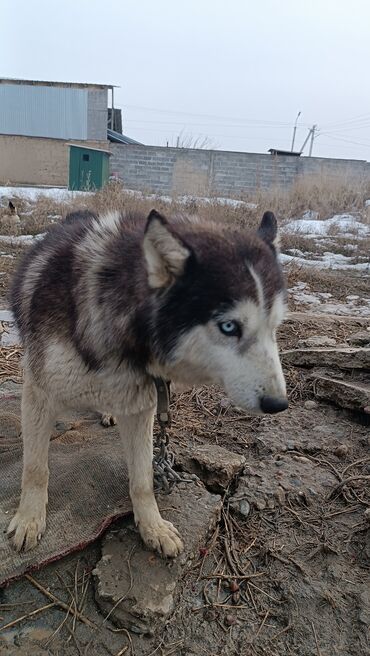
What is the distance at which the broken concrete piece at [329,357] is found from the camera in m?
3.35

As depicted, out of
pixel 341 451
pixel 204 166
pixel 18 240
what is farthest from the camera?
pixel 204 166

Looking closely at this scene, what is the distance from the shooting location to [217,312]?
168 centimetres

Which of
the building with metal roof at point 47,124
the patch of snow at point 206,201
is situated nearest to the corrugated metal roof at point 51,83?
the building with metal roof at point 47,124

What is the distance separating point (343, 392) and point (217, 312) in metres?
1.86

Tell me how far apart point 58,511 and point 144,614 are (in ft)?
2.05

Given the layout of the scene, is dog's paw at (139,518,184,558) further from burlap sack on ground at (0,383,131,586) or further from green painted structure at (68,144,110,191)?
green painted structure at (68,144,110,191)

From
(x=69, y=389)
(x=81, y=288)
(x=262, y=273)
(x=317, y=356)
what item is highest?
(x=262, y=273)

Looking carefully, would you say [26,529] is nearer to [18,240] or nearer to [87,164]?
[18,240]

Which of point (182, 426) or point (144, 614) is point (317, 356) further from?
point (144, 614)

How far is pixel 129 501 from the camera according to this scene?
2.30 meters

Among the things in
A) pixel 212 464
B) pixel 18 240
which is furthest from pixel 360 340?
pixel 18 240

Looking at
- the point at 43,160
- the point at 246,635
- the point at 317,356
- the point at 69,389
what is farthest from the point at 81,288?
the point at 43,160

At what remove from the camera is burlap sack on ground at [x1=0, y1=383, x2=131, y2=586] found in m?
2.00

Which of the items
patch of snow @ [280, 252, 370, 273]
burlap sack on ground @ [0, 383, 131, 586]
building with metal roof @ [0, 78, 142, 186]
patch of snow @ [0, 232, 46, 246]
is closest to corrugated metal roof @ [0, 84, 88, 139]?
building with metal roof @ [0, 78, 142, 186]
